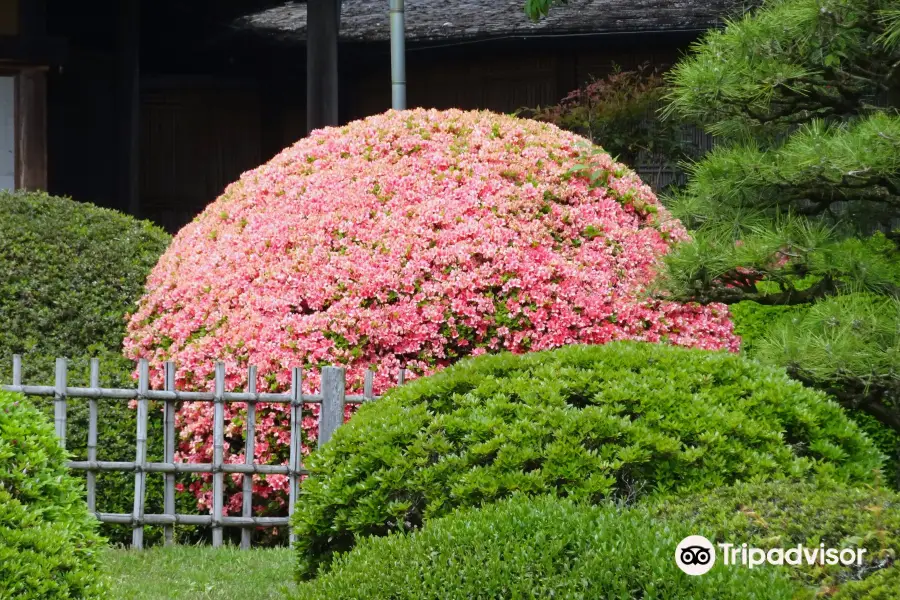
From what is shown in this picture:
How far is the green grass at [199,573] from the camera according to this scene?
5.55m

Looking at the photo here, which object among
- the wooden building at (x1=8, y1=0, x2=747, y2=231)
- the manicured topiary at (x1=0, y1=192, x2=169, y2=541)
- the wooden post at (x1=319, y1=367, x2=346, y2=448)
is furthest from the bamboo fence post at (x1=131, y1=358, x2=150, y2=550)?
the wooden building at (x1=8, y1=0, x2=747, y2=231)

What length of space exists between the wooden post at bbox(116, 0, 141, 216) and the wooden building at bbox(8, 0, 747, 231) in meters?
0.02

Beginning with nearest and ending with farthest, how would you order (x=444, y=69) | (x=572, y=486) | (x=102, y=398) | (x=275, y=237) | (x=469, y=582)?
1. (x=469, y=582)
2. (x=572, y=486)
3. (x=102, y=398)
4. (x=275, y=237)
5. (x=444, y=69)

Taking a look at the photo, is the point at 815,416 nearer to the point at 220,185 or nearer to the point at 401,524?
the point at 401,524

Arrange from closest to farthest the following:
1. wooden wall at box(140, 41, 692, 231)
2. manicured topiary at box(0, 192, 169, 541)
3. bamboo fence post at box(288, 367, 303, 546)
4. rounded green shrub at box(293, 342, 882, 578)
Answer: rounded green shrub at box(293, 342, 882, 578)
bamboo fence post at box(288, 367, 303, 546)
manicured topiary at box(0, 192, 169, 541)
wooden wall at box(140, 41, 692, 231)

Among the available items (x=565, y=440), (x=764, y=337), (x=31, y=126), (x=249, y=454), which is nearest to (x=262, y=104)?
(x=31, y=126)

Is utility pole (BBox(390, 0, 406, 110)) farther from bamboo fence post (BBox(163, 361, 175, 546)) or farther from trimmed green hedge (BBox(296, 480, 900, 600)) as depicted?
trimmed green hedge (BBox(296, 480, 900, 600))

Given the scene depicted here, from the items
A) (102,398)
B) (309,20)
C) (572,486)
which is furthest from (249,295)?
(309,20)

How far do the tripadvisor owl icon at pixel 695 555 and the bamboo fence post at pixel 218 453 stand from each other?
3388 mm

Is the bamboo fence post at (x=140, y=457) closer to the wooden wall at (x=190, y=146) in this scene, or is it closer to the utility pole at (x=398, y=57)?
the utility pole at (x=398, y=57)

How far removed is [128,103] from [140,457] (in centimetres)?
853

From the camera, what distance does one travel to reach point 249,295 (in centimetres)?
693

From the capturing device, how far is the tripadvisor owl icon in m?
3.58

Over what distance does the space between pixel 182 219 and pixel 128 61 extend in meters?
3.29
